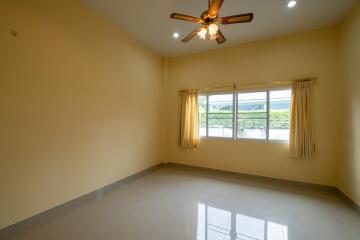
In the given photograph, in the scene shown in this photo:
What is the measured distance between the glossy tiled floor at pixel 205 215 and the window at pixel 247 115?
1.19 meters

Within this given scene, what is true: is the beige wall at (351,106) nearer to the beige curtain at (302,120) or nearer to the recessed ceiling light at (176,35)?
the beige curtain at (302,120)

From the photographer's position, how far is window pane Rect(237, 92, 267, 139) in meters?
3.86

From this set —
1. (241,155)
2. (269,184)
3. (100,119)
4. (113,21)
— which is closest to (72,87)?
(100,119)

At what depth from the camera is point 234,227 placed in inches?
86.0

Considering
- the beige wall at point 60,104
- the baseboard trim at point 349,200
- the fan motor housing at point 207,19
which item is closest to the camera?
the beige wall at point 60,104

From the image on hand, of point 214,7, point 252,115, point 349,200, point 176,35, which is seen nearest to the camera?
point 214,7

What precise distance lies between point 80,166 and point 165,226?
1.71 meters

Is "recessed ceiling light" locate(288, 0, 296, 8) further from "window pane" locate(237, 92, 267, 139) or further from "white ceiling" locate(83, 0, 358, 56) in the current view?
"window pane" locate(237, 92, 267, 139)

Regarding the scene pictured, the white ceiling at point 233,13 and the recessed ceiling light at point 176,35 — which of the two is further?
the recessed ceiling light at point 176,35

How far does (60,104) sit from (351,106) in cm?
472

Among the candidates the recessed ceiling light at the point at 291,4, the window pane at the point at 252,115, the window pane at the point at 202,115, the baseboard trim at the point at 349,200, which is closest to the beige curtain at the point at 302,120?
the window pane at the point at 252,115

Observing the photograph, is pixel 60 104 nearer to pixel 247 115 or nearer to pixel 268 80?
pixel 247 115

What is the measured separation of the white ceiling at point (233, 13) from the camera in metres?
2.69

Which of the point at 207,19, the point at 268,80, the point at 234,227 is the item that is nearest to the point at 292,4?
the point at 268,80
